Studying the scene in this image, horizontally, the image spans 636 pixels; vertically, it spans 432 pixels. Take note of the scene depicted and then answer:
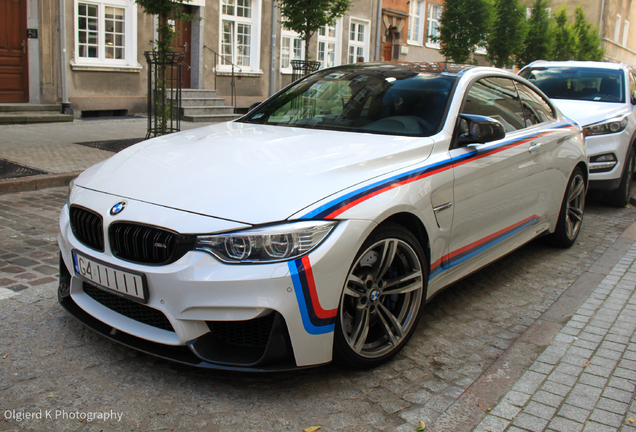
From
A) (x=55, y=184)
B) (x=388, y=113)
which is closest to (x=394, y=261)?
(x=388, y=113)

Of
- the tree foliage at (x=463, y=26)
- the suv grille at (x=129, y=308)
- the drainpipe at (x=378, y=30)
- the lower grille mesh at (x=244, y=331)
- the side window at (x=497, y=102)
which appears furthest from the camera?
the drainpipe at (x=378, y=30)

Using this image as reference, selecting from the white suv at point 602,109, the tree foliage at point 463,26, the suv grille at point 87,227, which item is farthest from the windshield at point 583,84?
the tree foliage at point 463,26

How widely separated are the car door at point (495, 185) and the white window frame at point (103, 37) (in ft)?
42.1

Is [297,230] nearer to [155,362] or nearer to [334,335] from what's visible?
[334,335]

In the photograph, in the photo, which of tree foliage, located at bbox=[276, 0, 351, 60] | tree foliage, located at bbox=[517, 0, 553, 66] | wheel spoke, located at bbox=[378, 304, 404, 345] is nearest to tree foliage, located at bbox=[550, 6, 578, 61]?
tree foliage, located at bbox=[517, 0, 553, 66]

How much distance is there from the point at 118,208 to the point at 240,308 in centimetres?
82

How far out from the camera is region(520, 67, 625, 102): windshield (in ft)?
27.2

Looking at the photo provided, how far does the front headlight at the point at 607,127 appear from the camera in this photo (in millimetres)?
7406

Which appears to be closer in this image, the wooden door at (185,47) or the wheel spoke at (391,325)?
the wheel spoke at (391,325)

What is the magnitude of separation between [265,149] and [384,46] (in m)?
24.9

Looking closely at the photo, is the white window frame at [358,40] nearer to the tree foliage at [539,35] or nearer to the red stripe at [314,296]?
the tree foliage at [539,35]

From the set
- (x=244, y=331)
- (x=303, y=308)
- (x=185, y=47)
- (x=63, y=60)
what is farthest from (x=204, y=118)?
(x=303, y=308)

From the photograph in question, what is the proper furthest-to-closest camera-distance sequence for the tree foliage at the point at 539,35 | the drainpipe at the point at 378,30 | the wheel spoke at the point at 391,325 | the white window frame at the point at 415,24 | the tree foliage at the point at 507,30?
the white window frame at the point at 415,24
the tree foliage at the point at 539,35
the drainpipe at the point at 378,30
the tree foliage at the point at 507,30
the wheel spoke at the point at 391,325

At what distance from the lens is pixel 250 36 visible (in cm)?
1952
